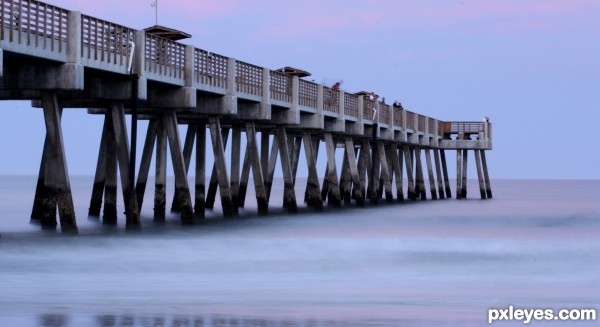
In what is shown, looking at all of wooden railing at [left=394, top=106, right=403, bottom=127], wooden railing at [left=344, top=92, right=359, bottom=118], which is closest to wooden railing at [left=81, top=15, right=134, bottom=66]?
wooden railing at [left=344, top=92, right=359, bottom=118]

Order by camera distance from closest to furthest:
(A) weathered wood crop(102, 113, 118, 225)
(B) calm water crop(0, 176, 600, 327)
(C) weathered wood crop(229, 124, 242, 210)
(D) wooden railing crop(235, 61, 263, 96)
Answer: (B) calm water crop(0, 176, 600, 327) → (A) weathered wood crop(102, 113, 118, 225) → (D) wooden railing crop(235, 61, 263, 96) → (C) weathered wood crop(229, 124, 242, 210)

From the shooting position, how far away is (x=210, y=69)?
124ft

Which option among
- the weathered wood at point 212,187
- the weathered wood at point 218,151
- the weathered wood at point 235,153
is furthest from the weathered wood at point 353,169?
the weathered wood at point 218,151

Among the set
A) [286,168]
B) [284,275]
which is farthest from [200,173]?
[284,275]

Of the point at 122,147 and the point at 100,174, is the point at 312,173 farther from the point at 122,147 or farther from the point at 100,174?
the point at 122,147

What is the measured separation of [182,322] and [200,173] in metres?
28.3

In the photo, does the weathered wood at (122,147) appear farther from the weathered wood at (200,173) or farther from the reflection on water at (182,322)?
the reflection on water at (182,322)

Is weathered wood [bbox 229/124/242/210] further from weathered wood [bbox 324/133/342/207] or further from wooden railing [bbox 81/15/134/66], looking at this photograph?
wooden railing [bbox 81/15/134/66]

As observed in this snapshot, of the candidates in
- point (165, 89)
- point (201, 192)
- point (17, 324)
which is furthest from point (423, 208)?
point (17, 324)

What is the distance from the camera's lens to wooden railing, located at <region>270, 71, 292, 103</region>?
44.3 meters

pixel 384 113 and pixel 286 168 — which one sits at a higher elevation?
pixel 384 113

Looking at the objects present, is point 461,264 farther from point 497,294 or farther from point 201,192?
point 201,192

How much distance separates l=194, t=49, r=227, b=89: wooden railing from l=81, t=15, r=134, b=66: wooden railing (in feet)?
14.9

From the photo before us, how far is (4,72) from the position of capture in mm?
28312
